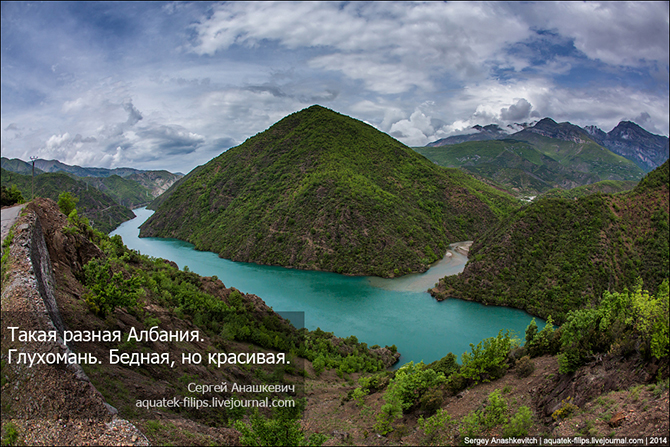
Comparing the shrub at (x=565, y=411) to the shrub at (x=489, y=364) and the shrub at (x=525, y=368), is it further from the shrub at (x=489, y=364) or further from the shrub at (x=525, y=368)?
the shrub at (x=489, y=364)

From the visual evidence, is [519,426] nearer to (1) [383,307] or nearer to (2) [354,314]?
(2) [354,314]

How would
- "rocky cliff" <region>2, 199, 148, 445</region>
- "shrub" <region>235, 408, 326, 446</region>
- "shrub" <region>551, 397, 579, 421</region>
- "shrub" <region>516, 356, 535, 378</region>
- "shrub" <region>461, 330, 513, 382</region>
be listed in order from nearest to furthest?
"rocky cliff" <region>2, 199, 148, 445</region> → "shrub" <region>235, 408, 326, 446</region> → "shrub" <region>551, 397, 579, 421</region> → "shrub" <region>516, 356, 535, 378</region> → "shrub" <region>461, 330, 513, 382</region>

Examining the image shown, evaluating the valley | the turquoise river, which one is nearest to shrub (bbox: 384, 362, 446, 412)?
the valley

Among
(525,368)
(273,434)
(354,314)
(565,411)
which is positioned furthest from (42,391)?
(354,314)

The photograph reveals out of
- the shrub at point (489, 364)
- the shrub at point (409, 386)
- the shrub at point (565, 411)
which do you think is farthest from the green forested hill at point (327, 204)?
the shrub at point (565, 411)

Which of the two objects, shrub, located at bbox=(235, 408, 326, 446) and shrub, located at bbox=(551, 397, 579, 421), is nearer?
shrub, located at bbox=(235, 408, 326, 446)

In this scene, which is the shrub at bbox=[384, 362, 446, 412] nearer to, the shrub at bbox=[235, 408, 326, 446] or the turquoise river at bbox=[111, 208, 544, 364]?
the shrub at bbox=[235, 408, 326, 446]
